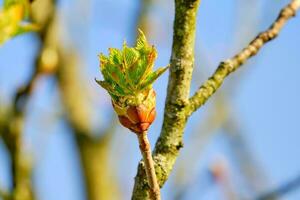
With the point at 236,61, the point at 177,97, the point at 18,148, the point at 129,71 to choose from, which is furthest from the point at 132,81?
the point at 18,148

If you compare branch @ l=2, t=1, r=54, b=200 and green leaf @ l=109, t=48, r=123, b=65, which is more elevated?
branch @ l=2, t=1, r=54, b=200

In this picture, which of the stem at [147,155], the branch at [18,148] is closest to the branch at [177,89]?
the stem at [147,155]

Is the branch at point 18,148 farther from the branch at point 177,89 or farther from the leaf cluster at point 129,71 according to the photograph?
the leaf cluster at point 129,71

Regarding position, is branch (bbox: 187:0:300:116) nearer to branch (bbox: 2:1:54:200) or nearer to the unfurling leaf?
the unfurling leaf

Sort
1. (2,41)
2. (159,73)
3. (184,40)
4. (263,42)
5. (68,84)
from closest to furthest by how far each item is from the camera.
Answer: (159,73) < (184,40) < (2,41) < (263,42) < (68,84)

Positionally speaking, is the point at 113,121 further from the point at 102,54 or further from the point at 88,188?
the point at 102,54

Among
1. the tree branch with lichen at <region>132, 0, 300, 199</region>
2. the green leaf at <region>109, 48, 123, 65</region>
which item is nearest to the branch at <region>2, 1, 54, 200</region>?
the tree branch with lichen at <region>132, 0, 300, 199</region>

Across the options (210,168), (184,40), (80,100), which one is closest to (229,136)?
(210,168)
